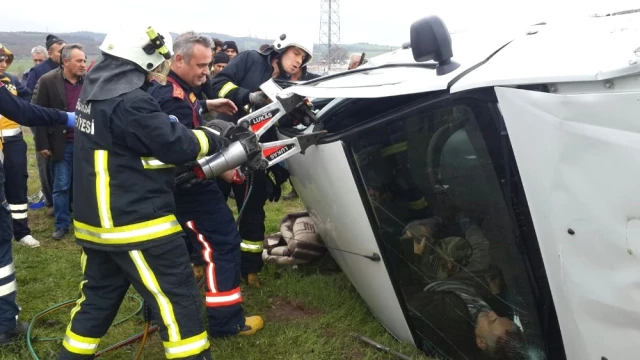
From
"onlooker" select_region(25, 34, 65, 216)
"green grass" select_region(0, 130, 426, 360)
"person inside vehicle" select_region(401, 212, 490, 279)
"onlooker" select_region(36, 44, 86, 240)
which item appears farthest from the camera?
"onlooker" select_region(25, 34, 65, 216)

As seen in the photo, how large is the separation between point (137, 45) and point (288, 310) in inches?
77.9

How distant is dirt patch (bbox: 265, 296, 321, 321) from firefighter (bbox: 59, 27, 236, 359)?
102 cm

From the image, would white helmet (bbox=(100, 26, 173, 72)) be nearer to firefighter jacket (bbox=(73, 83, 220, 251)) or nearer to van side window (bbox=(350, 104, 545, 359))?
firefighter jacket (bbox=(73, 83, 220, 251))

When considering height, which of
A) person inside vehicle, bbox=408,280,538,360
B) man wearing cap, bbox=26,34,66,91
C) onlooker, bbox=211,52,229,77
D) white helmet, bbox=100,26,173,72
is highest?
man wearing cap, bbox=26,34,66,91

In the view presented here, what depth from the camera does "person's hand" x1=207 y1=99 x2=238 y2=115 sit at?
11.2ft

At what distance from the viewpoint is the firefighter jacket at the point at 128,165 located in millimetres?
2275

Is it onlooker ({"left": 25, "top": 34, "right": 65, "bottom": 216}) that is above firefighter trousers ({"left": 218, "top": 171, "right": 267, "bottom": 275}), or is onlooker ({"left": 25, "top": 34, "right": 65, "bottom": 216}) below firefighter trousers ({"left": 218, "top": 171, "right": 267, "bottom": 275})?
above

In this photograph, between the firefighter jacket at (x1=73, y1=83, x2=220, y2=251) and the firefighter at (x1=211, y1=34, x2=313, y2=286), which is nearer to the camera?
the firefighter jacket at (x1=73, y1=83, x2=220, y2=251)

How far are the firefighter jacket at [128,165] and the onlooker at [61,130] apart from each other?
3123 mm

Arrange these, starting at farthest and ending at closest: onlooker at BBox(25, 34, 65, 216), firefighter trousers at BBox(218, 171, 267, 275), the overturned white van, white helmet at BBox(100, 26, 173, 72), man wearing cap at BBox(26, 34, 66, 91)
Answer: man wearing cap at BBox(26, 34, 66, 91) < onlooker at BBox(25, 34, 65, 216) < firefighter trousers at BBox(218, 171, 267, 275) < white helmet at BBox(100, 26, 173, 72) < the overturned white van

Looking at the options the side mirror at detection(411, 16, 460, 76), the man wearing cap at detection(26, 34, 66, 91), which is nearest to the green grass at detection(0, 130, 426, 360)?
the side mirror at detection(411, 16, 460, 76)

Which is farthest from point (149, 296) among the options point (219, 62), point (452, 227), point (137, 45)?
point (219, 62)

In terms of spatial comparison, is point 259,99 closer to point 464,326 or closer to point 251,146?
point 251,146

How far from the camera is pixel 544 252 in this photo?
1.78 meters
